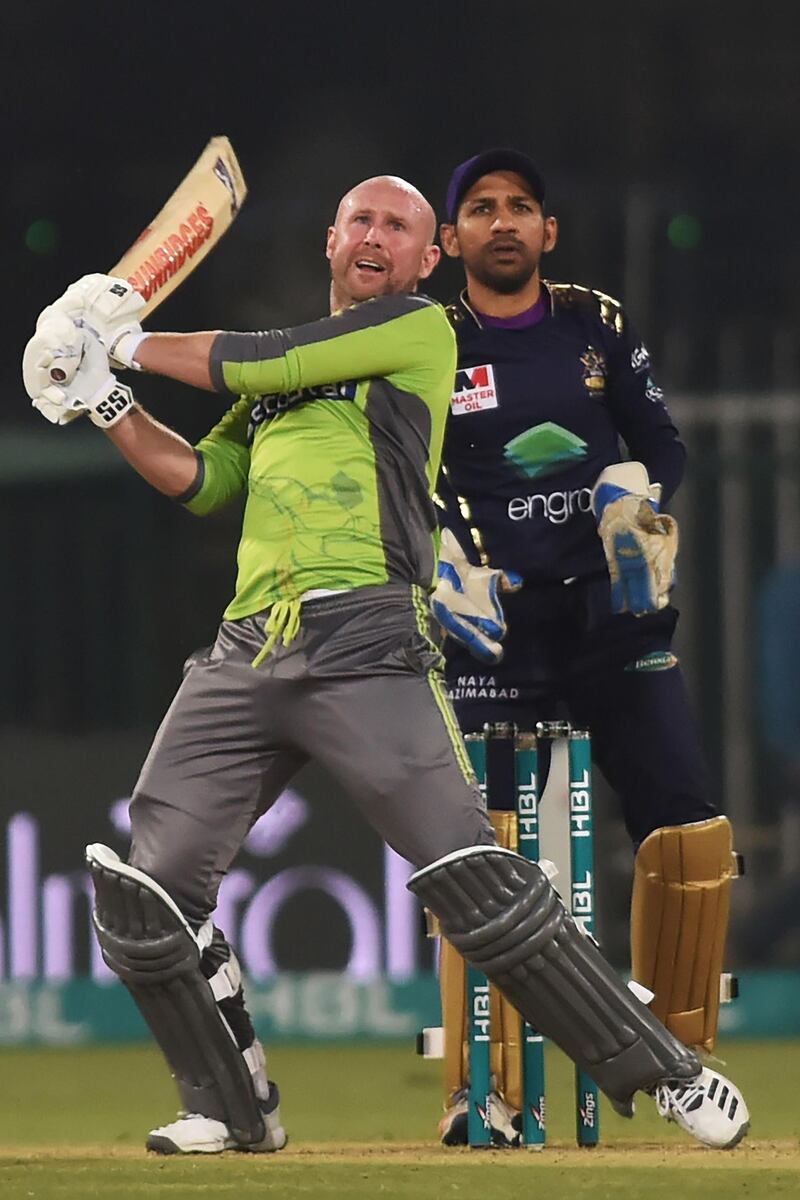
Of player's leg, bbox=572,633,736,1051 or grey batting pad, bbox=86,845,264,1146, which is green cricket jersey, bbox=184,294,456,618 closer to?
grey batting pad, bbox=86,845,264,1146

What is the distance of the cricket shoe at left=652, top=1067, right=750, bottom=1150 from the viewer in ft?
11.2

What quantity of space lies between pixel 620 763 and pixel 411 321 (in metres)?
0.90

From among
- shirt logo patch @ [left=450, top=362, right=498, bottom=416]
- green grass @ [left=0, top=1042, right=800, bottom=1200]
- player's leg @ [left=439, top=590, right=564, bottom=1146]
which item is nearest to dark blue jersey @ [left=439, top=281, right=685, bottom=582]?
shirt logo patch @ [left=450, top=362, right=498, bottom=416]

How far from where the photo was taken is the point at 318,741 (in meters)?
3.44

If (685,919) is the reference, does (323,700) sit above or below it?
above

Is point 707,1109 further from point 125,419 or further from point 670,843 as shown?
point 125,419

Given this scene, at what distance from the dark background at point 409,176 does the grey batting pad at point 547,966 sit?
2.52 meters

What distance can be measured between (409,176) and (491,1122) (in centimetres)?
286

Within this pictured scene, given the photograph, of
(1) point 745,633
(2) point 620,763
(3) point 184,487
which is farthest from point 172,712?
(1) point 745,633

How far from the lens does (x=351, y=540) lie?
3482mm

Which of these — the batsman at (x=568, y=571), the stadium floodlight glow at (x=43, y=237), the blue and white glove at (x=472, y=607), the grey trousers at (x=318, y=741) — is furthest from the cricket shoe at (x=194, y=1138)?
the stadium floodlight glow at (x=43, y=237)

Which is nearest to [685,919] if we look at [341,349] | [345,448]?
[345,448]

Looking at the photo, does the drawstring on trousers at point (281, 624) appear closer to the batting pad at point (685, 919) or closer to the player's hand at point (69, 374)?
the player's hand at point (69, 374)

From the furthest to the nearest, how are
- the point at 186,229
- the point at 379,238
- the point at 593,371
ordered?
the point at 593,371 → the point at 186,229 → the point at 379,238
